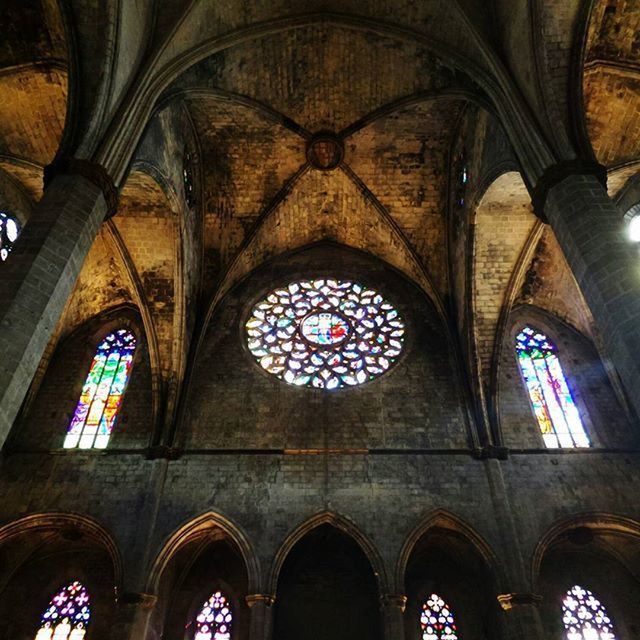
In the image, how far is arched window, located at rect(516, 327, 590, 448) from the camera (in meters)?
11.6

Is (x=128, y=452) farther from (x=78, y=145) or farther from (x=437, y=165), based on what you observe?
(x=437, y=165)

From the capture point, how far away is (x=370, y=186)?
14008 mm

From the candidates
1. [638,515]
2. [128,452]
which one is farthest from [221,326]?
[638,515]

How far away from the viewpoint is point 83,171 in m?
7.39

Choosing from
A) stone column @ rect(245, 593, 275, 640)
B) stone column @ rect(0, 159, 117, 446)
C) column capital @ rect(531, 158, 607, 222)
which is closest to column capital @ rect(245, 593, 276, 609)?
stone column @ rect(245, 593, 275, 640)

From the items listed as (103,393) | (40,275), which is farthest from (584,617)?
(40,275)

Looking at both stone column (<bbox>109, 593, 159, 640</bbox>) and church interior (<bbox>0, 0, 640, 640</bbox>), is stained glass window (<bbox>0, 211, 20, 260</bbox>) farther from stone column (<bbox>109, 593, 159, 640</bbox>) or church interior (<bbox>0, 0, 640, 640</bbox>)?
stone column (<bbox>109, 593, 159, 640</bbox>)

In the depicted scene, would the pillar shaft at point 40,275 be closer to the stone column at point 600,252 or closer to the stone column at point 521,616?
the stone column at point 600,252

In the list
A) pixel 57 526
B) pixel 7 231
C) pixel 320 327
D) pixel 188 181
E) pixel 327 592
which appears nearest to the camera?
pixel 57 526

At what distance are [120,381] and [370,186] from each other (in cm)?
750

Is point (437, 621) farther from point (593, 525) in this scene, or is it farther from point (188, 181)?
point (188, 181)

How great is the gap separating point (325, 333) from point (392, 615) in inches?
257

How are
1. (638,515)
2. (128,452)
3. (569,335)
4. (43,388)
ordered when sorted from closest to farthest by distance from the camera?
(638,515), (128,452), (43,388), (569,335)

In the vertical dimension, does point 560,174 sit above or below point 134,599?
above
